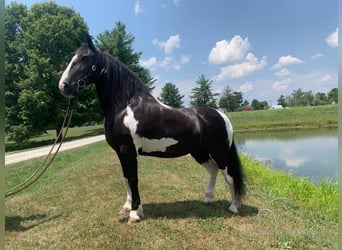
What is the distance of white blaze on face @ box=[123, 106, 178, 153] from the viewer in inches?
146

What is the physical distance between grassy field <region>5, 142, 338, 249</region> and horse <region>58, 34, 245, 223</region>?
0.36 m

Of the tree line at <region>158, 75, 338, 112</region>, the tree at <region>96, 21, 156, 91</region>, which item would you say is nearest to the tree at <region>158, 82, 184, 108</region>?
the tree line at <region>158, 75, 338, 112</region>

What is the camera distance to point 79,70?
3646 mm

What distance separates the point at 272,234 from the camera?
11.1 ft

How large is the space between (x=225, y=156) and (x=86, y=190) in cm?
288

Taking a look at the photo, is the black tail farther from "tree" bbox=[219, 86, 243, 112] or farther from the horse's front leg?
"tree" bbox=[219, 86, 243, 112]

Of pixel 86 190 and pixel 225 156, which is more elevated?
pixel 225 156

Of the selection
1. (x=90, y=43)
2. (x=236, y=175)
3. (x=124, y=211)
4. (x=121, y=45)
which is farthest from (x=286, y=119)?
(x=90, y=43)

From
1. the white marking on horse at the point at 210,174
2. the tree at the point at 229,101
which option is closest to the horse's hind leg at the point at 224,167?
the white marking on horse at the point at 210,174

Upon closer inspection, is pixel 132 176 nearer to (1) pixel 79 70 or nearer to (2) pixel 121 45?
(1) pixel 79 70

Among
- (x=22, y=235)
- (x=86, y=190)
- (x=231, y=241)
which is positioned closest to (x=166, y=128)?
(x=231, y=241)

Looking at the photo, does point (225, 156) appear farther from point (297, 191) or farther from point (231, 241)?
point (297, 191)

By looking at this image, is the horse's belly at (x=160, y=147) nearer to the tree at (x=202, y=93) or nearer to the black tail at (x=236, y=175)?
the black tail at (x=236, y=175)

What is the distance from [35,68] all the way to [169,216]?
60.5 feet
